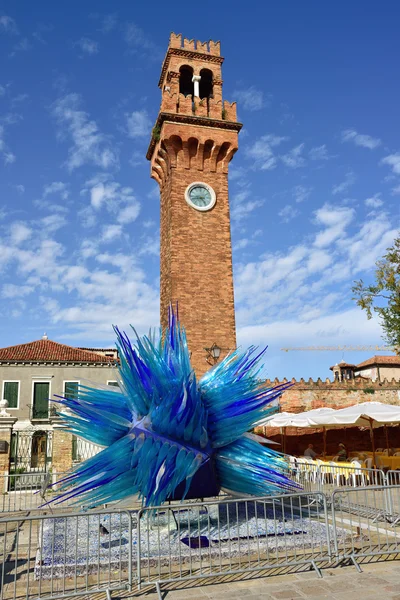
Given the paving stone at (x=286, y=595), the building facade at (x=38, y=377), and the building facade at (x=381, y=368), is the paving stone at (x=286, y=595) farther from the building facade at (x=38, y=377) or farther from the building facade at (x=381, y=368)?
the building facade at (x=381, y=368)

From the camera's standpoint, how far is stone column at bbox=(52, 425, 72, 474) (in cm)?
1403

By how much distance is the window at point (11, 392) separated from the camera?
1145 inches

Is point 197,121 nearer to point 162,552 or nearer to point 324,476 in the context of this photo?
point 324,476

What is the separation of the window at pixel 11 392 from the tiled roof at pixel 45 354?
1401 mm

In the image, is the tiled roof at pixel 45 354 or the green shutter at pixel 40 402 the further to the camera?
the tiled roof at pixel 45 354

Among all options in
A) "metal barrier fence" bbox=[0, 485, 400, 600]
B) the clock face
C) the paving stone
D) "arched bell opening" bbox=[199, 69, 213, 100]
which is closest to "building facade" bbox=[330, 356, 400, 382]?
the clock face

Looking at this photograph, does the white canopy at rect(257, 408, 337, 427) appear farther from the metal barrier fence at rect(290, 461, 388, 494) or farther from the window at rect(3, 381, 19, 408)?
the window at rect(3, 381, 19, 408)

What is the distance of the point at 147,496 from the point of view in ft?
21.2

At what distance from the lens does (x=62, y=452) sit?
14.1 m

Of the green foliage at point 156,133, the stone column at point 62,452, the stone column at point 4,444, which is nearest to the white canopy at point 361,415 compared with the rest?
the stone column at point 62,452

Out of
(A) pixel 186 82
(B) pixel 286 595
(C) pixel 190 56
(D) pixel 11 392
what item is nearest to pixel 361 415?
(B) pixel 286 595

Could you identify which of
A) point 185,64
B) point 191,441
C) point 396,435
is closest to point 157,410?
point 191,441

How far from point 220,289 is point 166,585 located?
57.3ft

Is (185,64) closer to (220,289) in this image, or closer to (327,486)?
(220,289)
